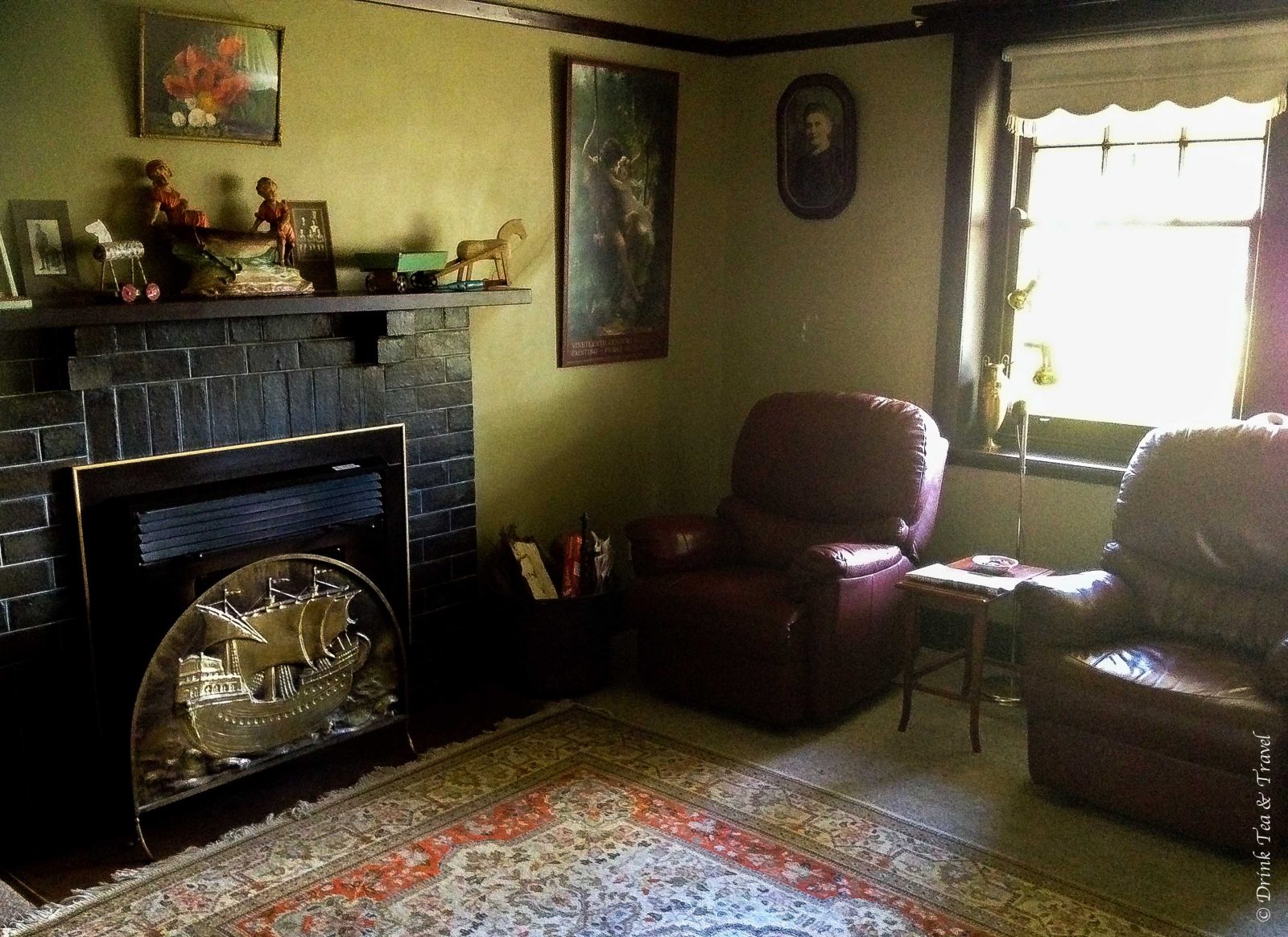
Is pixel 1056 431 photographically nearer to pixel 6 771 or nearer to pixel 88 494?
pixel 88 494

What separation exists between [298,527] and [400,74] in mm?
1536

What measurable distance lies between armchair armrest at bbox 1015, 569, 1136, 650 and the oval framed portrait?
203 centimetres

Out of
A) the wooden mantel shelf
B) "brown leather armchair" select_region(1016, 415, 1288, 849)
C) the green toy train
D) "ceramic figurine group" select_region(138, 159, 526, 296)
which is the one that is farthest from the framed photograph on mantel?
"brown leather armchair" select_region(1016, 415, 1288, 849)

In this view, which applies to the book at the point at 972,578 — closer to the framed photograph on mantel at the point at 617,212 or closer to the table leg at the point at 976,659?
the table leg at the point at 976,659

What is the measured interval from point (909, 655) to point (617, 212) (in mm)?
2066

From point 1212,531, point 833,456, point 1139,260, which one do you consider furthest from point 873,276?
point 1212,531

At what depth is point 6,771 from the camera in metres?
3.15

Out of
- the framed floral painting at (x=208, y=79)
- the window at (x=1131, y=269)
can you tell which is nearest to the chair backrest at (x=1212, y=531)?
the window at (x=1131, y=269)

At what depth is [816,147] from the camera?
4965 mm

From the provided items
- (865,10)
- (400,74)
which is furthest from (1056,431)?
(400,74)

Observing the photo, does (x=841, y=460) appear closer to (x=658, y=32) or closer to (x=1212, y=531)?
(x=1212, y=531)

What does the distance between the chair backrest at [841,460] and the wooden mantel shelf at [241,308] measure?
1.11 meters

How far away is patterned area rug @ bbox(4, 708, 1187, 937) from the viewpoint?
114 inches

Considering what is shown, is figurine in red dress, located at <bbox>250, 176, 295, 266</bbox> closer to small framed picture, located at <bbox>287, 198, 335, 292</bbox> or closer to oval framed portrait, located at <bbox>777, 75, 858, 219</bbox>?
small framed picture, located at <bbox>287, 198, 335, 292</bbox>
